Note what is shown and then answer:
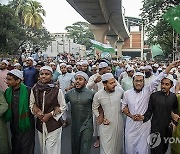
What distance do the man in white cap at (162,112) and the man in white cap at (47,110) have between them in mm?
1125

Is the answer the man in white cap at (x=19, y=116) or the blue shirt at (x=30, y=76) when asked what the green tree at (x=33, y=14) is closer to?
the blue shirt at (x=30, y=76)

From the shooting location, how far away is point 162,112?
14.9 ft

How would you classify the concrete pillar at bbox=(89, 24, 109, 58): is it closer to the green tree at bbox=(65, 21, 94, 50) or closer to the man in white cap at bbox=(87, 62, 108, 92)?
Result: the man in white cap at bbox=(87, 62, 108, 92)

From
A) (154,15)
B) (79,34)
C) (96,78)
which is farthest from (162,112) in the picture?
(79,34)

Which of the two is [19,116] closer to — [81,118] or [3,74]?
[81,118]

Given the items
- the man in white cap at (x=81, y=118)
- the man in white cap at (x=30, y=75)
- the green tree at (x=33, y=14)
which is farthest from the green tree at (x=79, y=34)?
the man in white cap at (x=81, y=118)

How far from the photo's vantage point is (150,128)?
187 inches

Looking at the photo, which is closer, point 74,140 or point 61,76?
A: point 74,140

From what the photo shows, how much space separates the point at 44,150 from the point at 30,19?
41.8 metres

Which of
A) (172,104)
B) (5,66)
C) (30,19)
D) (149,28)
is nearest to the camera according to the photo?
(172,104)

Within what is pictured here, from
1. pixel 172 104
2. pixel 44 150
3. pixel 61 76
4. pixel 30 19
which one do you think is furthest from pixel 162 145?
pixel 30 19

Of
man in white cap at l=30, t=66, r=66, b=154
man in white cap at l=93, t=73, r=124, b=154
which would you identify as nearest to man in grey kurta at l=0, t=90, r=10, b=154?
man in white cap at l=30, t=66, r=66, b=154

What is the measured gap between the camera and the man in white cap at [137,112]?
4.72m

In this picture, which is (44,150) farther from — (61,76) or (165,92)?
(61,76)
